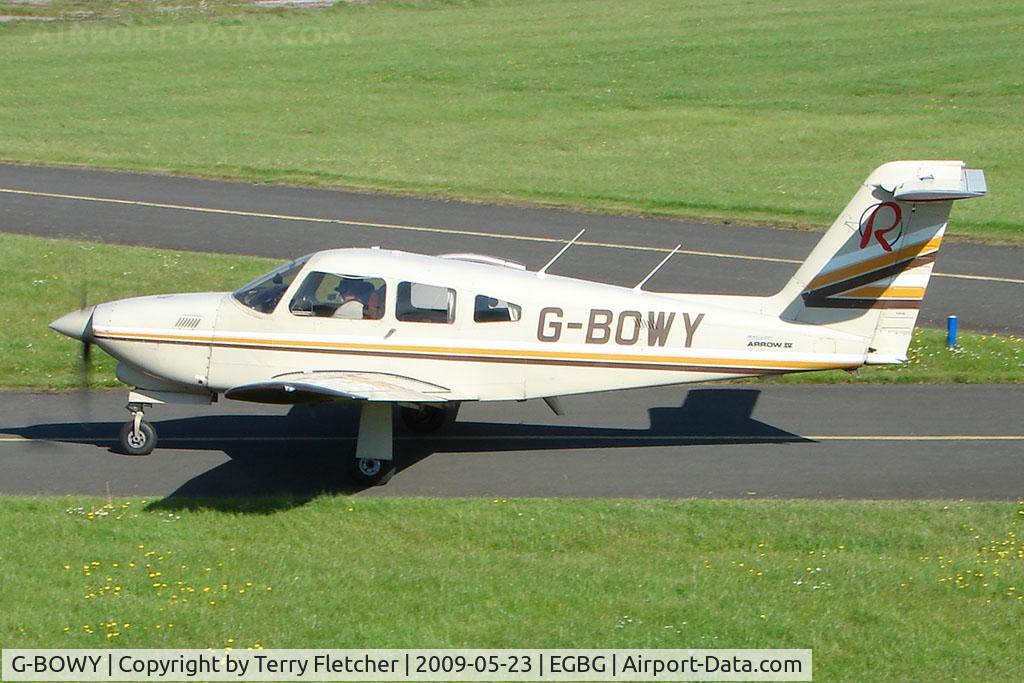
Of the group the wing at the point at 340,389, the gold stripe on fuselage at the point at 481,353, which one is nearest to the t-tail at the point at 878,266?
the gold stripe on fuselage at the point at 481,353

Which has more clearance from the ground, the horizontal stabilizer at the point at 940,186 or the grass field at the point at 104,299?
the horizontal stabilizer at the point at 940,186

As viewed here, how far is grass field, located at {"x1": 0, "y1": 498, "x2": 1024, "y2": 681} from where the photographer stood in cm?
1003

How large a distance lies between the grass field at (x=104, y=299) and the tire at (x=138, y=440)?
2663mm

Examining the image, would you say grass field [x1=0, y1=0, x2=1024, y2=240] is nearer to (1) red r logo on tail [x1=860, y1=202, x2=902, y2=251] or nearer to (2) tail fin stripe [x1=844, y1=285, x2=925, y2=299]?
(2) tail fin stripe [x1=844, y1=285, x2=925, y2=299]

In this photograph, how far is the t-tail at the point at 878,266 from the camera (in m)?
14.1

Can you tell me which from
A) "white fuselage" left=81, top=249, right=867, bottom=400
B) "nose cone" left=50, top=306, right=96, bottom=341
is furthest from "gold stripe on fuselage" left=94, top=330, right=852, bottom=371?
"nose cone" left=50, top=306, right=96, bottom=341

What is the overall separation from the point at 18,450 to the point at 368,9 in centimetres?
4616

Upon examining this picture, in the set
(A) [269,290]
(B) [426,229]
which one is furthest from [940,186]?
(B) [426,229]

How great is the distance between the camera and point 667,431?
15.9 m

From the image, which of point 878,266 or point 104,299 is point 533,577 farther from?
point 104,299

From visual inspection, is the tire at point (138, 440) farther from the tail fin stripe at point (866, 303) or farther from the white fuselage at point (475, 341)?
the tail fin stripe at point (866, 303)

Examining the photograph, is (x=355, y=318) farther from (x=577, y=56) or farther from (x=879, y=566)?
(x=577, y=56)

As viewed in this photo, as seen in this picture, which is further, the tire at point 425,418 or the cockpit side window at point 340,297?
the tire at point 425,418

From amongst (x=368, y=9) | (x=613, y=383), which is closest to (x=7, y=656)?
(x=613, y=383)
